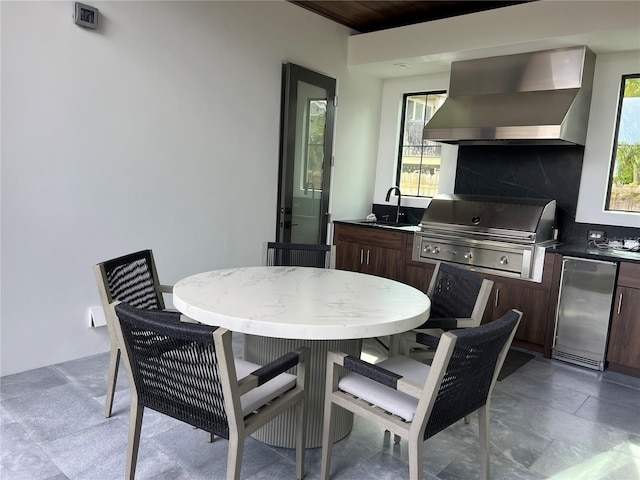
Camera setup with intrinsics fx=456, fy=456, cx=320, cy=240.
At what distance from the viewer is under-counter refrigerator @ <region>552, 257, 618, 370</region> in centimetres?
303

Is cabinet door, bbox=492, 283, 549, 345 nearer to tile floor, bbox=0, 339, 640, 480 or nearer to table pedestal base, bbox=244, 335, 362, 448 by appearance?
tile floor, bbox=0, 339, 640, 480

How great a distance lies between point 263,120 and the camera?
3.70m

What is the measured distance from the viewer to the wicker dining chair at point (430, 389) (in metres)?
1.35

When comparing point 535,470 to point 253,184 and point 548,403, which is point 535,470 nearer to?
point 548,403

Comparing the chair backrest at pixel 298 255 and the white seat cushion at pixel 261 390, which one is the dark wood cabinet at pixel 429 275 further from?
the white seat cushion at pixel 261 390

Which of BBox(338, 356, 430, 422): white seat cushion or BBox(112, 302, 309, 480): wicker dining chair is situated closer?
BBox(112, 302, 309, 480): wicker dining chair

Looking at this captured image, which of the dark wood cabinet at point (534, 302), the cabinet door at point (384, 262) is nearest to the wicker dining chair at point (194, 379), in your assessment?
the dark wood cabinet at point (534, 302)

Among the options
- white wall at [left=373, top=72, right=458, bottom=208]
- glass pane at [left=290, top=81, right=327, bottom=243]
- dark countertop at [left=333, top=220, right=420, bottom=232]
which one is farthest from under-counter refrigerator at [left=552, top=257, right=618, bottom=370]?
glass pane at [left=290, top=81, right=327, bottom=243]

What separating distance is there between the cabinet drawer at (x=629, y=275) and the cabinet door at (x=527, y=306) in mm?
474

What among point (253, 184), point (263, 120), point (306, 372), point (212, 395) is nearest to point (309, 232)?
point (253, 184)

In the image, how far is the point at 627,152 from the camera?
3486 millimetres

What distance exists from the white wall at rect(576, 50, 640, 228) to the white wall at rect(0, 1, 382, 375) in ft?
7.71

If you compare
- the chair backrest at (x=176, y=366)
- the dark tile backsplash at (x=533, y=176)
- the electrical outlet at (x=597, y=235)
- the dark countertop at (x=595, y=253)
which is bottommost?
the chair backrest at (x=176, y=366)

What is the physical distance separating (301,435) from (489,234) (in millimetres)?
2405
